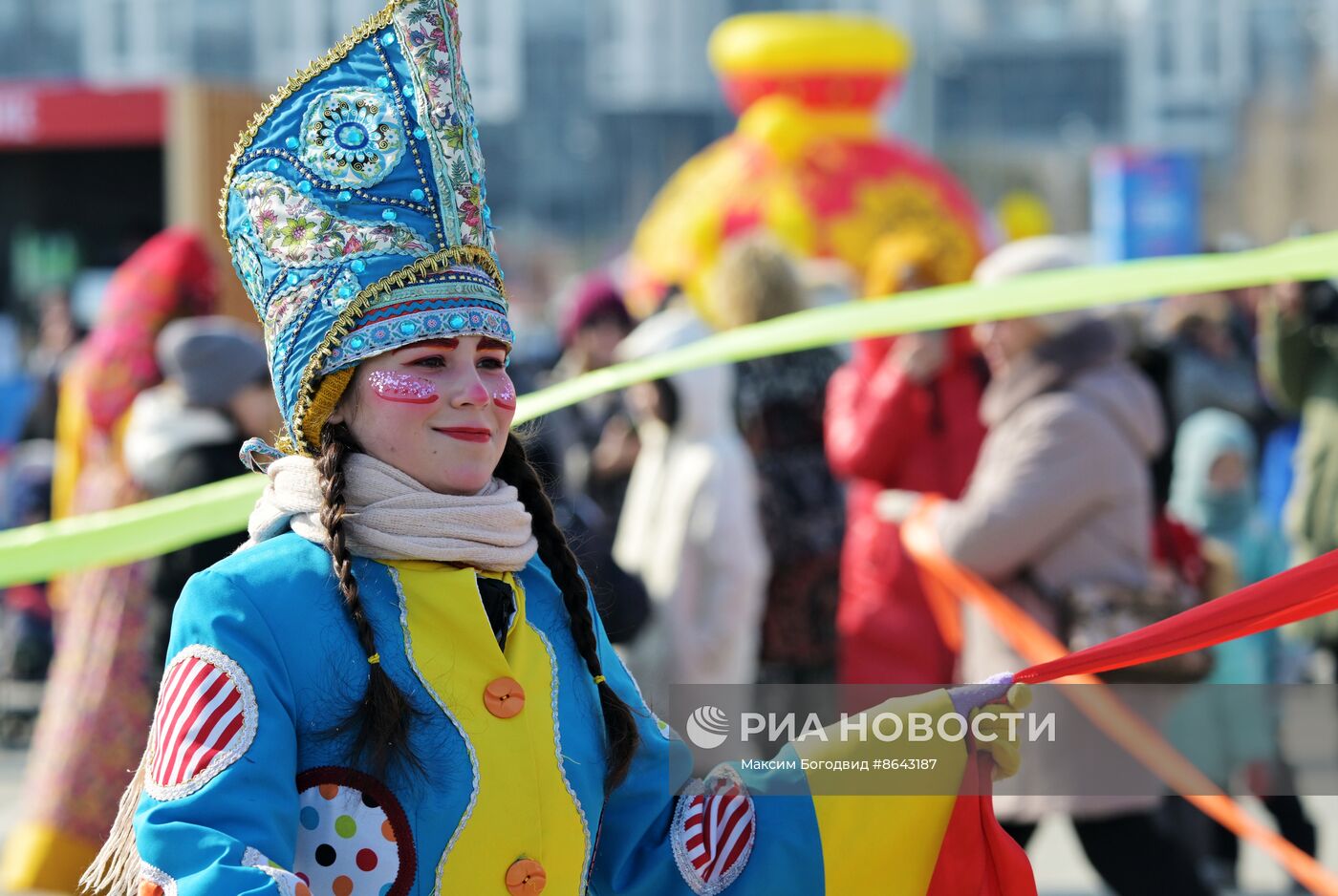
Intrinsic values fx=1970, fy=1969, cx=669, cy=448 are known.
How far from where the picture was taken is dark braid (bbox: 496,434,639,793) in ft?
7.96

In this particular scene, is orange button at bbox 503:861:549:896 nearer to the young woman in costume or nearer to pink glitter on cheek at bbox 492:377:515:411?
the young woman in costume

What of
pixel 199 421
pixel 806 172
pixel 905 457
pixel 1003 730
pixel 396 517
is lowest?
pixel 806 172

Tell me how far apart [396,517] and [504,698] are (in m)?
0.24

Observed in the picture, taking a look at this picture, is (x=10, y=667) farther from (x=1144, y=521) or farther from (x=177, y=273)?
(x=1144, y=521)

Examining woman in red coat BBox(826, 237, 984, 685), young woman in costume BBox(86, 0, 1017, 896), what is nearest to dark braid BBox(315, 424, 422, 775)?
young woman in costume BBox(86, 0, 1017, 896)

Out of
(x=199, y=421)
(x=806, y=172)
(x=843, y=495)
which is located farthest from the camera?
(x=806, y=172)

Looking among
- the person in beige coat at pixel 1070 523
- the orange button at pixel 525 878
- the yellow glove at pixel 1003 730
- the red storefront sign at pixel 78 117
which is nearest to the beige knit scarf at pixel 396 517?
the orange button at pixel 525 878

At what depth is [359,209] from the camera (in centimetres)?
229

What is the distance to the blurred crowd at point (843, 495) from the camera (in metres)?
4.64

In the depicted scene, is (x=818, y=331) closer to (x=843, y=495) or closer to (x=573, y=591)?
(x=573, y=591)

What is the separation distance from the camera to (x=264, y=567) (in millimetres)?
2229

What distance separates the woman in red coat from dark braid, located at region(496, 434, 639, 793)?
9.81 feet

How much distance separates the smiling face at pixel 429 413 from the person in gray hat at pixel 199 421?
2.63 meters

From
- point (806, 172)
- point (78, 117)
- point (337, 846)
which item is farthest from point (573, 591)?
point (806, 172)
